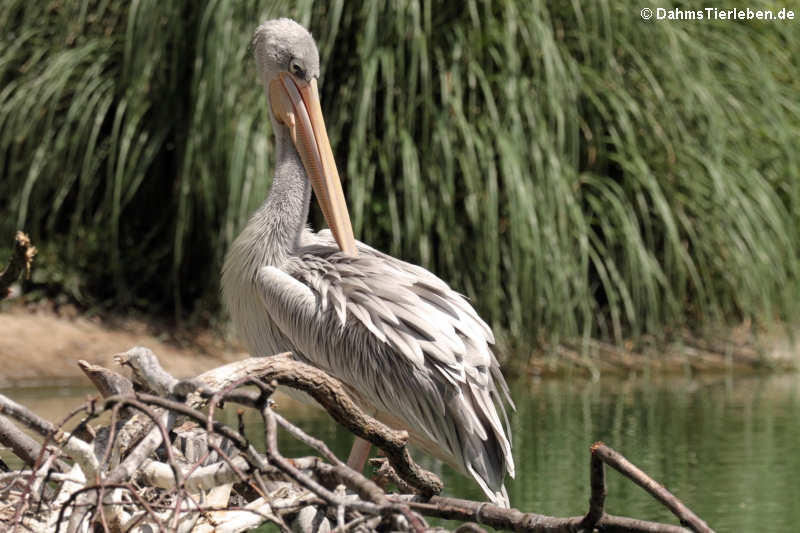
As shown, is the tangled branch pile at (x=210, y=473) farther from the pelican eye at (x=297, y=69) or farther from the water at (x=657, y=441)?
the water at (x=657, y=441)

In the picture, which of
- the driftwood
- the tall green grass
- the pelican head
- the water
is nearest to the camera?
the driftwood

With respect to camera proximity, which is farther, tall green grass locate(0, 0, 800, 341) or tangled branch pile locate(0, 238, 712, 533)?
tall green grass locate(0, 0, 800, 341)

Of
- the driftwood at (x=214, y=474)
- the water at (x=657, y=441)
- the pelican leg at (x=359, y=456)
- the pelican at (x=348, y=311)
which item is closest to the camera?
the driftwood at (x=214, y=474)

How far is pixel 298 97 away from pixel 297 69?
0.36 ft

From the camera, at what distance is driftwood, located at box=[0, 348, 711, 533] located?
2133 mm

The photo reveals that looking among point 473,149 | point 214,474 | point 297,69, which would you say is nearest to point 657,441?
point 473,149

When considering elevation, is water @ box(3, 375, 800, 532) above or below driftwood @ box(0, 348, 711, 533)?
below

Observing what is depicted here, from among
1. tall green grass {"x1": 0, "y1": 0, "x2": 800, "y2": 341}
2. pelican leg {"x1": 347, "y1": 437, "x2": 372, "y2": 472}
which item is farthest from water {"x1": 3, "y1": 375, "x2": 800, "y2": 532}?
pelican leg {"x1": 347, "y1": 437, "x2": 372, "y2": 472}

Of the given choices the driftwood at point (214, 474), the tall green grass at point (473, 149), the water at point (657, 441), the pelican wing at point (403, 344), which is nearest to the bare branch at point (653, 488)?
the driftwood at point (214, 474)

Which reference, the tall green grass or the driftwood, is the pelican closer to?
the driftwood

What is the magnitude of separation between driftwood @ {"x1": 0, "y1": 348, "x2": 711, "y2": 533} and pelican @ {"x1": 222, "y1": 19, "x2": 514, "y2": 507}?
1.17 metres

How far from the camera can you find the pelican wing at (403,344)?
4.13m

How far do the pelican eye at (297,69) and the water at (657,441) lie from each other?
2.03 meters

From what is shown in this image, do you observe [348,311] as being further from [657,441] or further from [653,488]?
[657,441]
